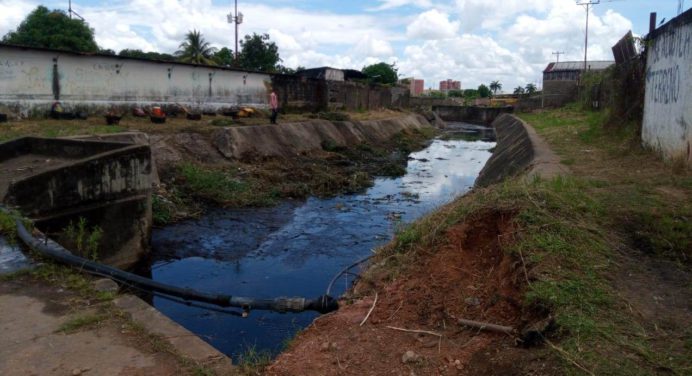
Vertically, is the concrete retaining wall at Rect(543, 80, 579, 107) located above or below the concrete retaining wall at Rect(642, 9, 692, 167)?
above

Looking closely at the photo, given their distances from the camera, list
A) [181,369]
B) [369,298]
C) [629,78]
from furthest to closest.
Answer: [629,78] < [369,298] < [181,369]

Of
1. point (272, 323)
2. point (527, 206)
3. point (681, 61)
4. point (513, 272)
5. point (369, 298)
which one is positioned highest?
point (681, 61)

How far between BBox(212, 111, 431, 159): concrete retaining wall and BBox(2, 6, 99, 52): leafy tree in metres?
24.2

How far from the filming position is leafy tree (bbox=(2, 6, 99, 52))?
3859 cm

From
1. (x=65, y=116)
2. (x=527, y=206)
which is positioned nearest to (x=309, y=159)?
(x=65, y=116)

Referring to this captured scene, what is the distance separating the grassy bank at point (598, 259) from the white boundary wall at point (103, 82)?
1486 centimetres

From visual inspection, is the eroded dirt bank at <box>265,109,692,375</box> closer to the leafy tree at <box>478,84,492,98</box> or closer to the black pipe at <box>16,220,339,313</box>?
the black pipe at <box>16,220,339,313</box>

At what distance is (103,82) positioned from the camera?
18.7 metres

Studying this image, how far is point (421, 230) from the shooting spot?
6297 millimetres

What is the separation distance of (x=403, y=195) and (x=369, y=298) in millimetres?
9694

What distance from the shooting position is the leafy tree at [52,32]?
127 feet

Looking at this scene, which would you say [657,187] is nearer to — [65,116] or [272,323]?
[272,323]

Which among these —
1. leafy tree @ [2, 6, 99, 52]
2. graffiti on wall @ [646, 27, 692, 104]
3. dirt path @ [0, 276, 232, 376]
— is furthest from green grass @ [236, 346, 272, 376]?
leafy tree @ [2, 6, 99, 52]

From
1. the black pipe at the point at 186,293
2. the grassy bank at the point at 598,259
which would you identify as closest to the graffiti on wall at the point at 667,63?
the grassy bank at the point at 598,259
